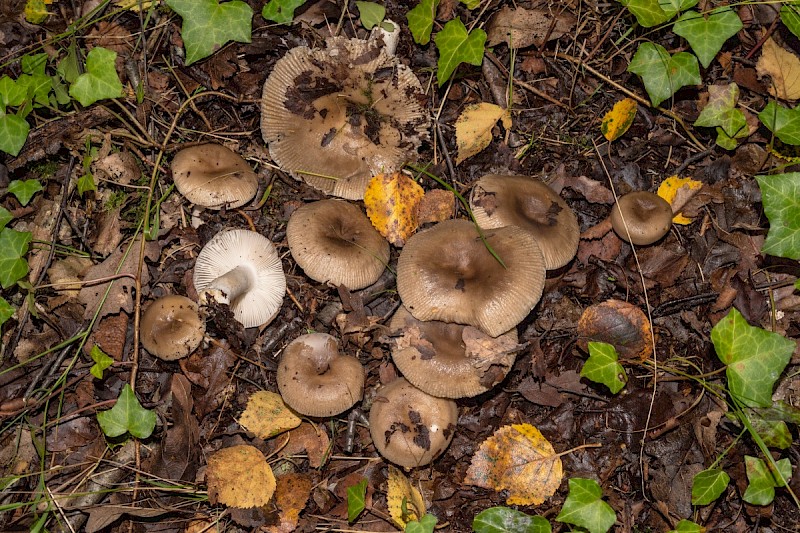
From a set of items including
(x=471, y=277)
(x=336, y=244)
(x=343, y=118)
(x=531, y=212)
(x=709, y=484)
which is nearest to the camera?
(x=709, y=484)

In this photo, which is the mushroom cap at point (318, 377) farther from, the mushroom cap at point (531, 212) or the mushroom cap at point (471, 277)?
the mushroom cap at point (531, 212)

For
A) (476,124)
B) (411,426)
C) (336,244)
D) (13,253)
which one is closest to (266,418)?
(411,426)

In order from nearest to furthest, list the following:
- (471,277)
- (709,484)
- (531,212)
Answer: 1. (709,484)
2. (471,277)
3. (531,212)

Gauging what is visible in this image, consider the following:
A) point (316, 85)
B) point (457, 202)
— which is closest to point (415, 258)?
point (457, 202)

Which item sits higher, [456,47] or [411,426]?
[456,47]

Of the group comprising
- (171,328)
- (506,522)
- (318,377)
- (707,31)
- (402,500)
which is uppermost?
(707,31)

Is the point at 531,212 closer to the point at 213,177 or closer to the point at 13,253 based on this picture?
the point at 213,177
